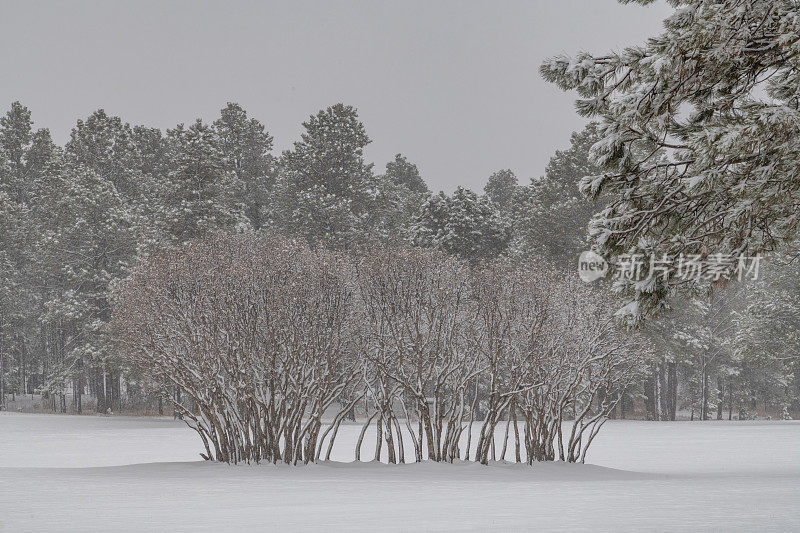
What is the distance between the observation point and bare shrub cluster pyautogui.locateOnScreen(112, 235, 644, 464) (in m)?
14.6

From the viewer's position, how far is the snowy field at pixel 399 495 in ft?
27.8

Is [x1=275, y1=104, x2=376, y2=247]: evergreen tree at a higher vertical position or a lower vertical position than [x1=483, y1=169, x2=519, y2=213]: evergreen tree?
lower

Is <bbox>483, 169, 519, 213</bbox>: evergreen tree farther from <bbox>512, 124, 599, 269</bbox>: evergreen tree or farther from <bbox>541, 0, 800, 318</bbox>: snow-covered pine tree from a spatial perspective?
<bbox>541, 0, 800, 318</bbox>: snow-covered pine tree

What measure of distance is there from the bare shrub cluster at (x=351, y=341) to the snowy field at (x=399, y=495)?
2.92 ft

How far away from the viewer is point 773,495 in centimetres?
1118

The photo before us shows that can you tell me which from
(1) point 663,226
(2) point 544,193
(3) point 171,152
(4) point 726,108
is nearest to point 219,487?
(1) point 663,226

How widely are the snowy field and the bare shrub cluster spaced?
0.89m

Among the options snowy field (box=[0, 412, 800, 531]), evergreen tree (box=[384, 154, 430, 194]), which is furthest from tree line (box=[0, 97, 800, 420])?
snowy field (box=[0, 412, 800, 531])

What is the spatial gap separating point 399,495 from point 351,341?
472cm

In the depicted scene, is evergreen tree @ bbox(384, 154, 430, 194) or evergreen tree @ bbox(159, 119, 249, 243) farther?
evergreen tree @ bbox(384, 154, 430, 194)

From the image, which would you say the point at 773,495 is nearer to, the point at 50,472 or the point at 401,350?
the point at 401,350

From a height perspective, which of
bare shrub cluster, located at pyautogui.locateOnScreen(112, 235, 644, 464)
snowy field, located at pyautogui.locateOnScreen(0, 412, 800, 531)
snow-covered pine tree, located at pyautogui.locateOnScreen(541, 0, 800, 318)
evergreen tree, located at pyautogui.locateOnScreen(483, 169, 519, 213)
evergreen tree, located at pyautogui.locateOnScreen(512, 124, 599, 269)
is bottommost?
snowy field, located at pyautogui.locateOnScreen(0, 412, 800, 531)

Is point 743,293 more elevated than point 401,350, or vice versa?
point 743,293

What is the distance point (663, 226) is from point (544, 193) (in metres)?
33.2
